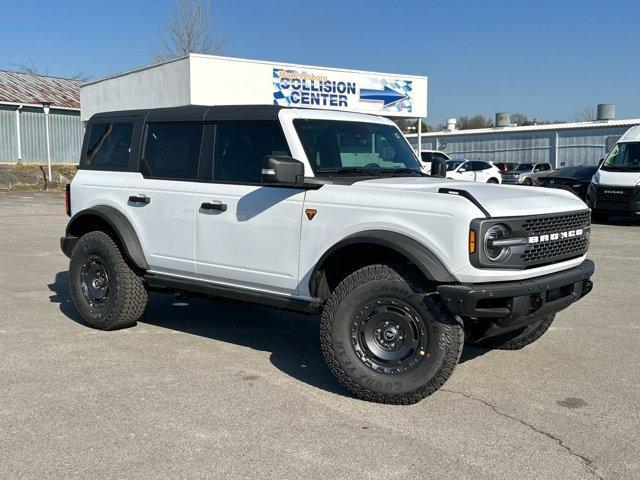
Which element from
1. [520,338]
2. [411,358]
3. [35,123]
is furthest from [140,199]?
[35,123]

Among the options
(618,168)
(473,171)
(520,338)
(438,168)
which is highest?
(438,168)

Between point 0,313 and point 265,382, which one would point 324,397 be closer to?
point 265,382

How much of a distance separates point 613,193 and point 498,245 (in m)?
14.3

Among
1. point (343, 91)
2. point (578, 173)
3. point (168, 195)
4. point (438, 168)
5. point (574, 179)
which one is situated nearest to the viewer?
point (168, 195)

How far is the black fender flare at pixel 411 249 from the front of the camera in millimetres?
4332

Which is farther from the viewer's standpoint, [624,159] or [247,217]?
[624,159]

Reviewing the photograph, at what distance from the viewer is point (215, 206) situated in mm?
5500

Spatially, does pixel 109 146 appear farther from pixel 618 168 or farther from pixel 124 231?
pixel 618 168

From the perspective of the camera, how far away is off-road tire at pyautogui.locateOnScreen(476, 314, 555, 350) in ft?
18.9

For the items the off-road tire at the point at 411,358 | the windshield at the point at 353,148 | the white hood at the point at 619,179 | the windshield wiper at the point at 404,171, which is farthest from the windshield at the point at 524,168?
the off-road tire at the point at 411,358

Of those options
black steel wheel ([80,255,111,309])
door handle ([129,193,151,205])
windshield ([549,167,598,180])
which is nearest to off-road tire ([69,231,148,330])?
black steel wheel ([80,255,111,309])

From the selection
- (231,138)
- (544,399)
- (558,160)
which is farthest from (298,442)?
(558,160)

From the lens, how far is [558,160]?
38.6 meters

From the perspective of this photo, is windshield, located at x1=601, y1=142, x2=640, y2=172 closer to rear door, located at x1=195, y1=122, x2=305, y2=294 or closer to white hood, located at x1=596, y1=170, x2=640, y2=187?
white hood, located at x1=596, y1=170, x2=640, y2=187
